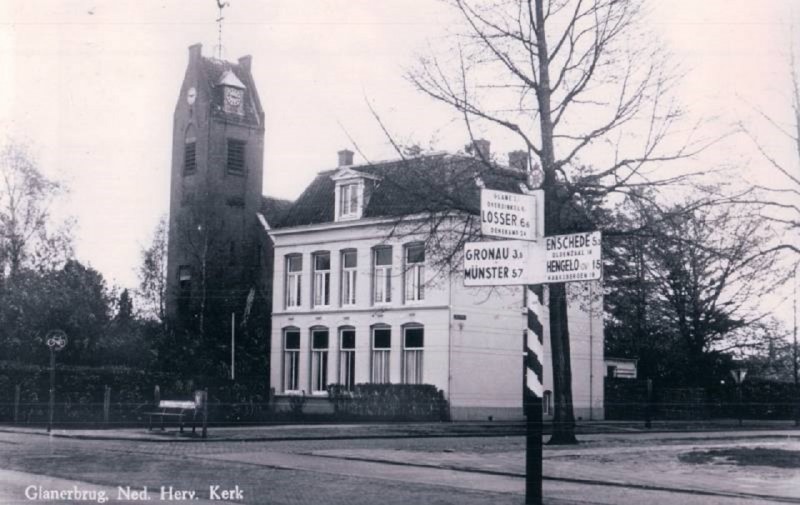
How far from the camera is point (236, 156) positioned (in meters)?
51.1

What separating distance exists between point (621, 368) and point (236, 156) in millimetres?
21393

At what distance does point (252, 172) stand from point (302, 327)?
502 inches

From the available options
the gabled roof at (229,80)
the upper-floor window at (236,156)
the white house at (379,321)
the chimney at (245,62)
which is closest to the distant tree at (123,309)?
the white house at (379,321)

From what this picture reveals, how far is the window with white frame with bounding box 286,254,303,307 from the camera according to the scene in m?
42.3

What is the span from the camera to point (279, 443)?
20281mm

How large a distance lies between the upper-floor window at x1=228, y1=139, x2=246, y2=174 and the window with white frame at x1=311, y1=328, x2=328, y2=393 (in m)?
12.8

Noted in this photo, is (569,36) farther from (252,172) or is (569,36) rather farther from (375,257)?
(252,172)

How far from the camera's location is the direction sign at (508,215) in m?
10.3

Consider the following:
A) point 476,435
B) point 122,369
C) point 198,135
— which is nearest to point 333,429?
point 476,435

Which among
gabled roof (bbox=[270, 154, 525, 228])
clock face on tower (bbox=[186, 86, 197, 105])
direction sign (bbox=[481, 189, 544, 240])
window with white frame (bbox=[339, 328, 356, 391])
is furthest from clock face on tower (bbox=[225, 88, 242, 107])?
direction sign (bbox=[481, 189, 544, 240])

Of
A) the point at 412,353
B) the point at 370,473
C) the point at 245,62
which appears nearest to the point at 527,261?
the point at 370,473

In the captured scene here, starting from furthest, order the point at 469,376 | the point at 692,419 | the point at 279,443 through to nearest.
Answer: the point at 692,419 → the point at 469,376 → the point at 279,443

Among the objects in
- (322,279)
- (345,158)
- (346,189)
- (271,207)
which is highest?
(345,158)

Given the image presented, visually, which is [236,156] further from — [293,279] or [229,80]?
[293,279]
